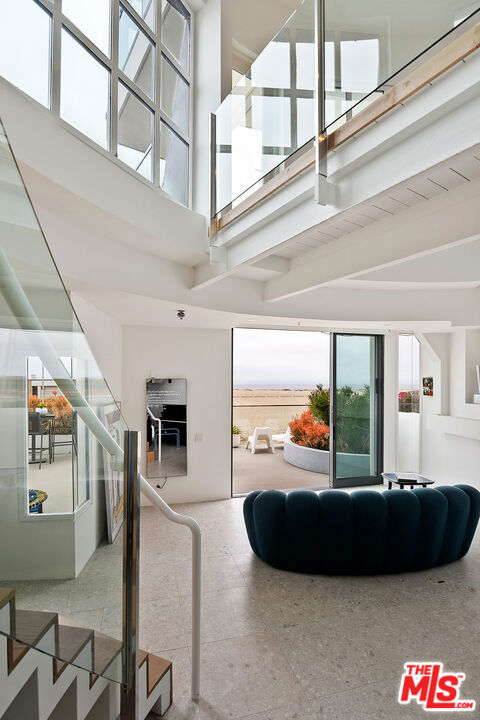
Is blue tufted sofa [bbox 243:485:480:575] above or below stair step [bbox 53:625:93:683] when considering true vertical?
below

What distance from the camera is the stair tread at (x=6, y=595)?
38.4 inches

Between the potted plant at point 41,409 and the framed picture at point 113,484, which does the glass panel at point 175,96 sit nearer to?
the framed picture at point 113,484

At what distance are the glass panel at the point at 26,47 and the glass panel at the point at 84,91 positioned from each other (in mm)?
113

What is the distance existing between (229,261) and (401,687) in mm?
2824

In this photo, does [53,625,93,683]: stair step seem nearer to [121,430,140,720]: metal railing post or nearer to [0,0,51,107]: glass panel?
[121,430,140,720]: metal railing post

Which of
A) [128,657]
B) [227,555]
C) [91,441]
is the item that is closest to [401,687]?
[128,657]

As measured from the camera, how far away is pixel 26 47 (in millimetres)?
2064

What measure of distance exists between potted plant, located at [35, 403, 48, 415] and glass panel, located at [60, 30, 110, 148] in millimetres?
2017

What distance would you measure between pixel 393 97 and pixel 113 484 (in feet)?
5.91

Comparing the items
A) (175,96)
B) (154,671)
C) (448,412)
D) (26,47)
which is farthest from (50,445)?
(448,412)

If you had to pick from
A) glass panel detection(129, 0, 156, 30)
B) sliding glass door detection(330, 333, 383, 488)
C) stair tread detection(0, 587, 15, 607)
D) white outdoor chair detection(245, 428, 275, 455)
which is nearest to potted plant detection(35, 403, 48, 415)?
stair tread detection(0, 587, 15, 607)

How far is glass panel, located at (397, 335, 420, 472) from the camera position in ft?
22.5

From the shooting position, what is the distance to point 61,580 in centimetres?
115

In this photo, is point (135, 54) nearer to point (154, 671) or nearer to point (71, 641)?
point (71, 641)
